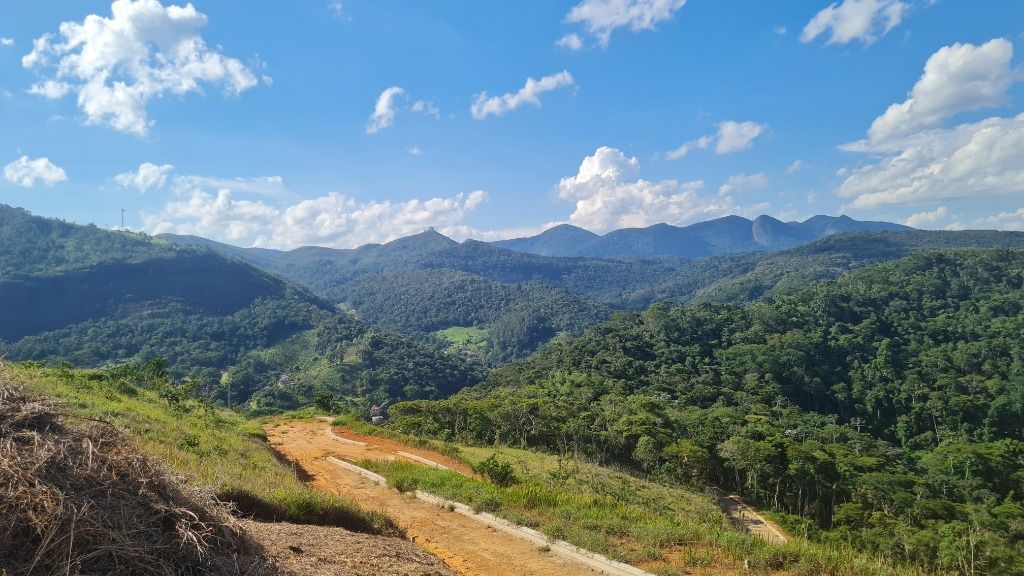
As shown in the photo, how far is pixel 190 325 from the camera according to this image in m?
134

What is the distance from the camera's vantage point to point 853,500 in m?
28.3

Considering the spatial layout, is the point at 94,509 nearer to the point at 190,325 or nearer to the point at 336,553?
the point at 336,553

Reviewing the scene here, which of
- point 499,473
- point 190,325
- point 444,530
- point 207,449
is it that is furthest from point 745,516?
point 190,325

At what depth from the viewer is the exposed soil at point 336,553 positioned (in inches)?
207

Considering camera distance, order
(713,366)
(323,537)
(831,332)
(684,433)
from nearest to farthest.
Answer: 1. (323,537)
2. (684,433)
3. (713,366)
4. (831,332)

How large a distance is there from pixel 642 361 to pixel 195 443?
69942mm

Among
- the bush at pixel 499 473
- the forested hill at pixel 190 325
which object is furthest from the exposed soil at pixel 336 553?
the forested hill at pixel 190 325

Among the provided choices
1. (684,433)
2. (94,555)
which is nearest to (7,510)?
(94,555)

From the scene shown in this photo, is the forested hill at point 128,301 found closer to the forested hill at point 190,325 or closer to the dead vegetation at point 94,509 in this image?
the forested hill at point 190,325

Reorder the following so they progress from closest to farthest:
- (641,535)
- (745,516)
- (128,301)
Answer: (641,535) < (745,516) < (128,301)

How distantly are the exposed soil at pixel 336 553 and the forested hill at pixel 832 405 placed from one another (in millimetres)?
9998

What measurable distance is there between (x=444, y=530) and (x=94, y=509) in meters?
6.05

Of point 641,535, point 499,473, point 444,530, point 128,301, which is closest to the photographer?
point 641,535

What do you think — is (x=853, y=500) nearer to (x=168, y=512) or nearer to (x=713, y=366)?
(x=168, y=512)
